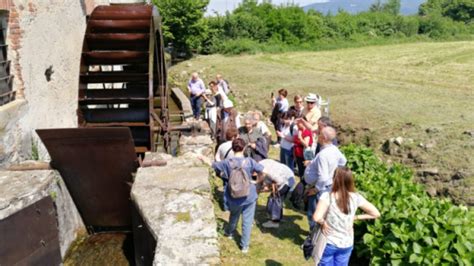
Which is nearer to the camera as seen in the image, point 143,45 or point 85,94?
point 85,94

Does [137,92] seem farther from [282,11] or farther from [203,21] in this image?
[282,11]

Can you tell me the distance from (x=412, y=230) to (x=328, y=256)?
3.21 ft

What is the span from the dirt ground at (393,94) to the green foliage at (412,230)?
2.77 m

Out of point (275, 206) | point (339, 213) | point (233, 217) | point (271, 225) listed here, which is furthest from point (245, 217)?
point (339, 213)

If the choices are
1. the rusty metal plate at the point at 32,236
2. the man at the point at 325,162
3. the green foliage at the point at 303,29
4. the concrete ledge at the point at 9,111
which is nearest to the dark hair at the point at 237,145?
the man at the point at 325,162

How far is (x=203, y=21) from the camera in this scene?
3050 centimetres

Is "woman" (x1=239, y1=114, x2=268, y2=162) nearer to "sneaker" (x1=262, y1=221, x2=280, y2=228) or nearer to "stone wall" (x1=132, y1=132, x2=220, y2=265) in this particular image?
"stone wall" (x1=132, y1=132, x2=220, y2=265)

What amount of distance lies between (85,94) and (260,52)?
1059 inches

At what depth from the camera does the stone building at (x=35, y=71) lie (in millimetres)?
5820

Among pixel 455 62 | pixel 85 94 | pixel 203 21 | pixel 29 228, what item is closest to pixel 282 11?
pixel 203 21

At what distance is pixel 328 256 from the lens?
13.4 ft

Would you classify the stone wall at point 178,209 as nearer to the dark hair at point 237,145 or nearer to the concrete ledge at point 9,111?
the dark hair at point 237,145

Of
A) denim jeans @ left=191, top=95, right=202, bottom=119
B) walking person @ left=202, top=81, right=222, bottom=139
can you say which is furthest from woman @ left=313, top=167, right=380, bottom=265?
denim jeans @ left=191, top=95, right=202, bottom=119

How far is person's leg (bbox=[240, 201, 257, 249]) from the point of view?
16.9 feet
